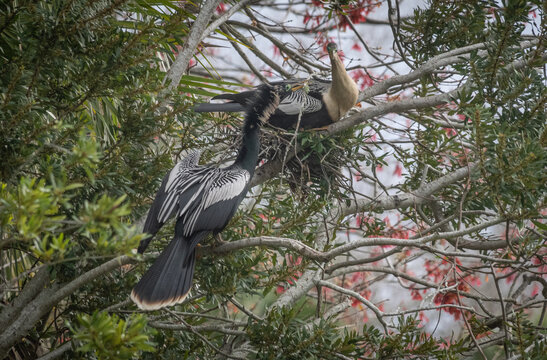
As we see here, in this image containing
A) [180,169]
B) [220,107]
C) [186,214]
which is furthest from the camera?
[220,107]

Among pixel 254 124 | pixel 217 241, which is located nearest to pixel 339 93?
pixel 254 124

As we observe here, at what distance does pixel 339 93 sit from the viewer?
118 inches

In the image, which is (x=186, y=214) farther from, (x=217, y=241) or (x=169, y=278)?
(x=169, y=278)

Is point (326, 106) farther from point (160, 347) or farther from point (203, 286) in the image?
point (160, 347)

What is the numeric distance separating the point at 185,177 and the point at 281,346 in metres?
0.84

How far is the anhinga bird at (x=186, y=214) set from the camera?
1949 millimetres

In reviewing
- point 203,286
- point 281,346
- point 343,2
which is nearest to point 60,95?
point 203,286

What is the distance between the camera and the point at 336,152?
295 cm

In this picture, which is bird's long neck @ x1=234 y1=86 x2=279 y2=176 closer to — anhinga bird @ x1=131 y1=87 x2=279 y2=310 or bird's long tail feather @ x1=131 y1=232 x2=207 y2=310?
anhinga bird @ x1=131 y1=87 x2=279 y2=310

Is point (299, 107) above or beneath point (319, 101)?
beneath

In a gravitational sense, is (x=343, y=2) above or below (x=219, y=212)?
above

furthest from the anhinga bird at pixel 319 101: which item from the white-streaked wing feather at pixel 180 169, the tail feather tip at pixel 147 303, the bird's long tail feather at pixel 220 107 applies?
the tail feather tip at pixel 147 303

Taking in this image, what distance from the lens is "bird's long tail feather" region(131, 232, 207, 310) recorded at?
6.29 ft

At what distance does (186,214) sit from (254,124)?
2.28 ft
